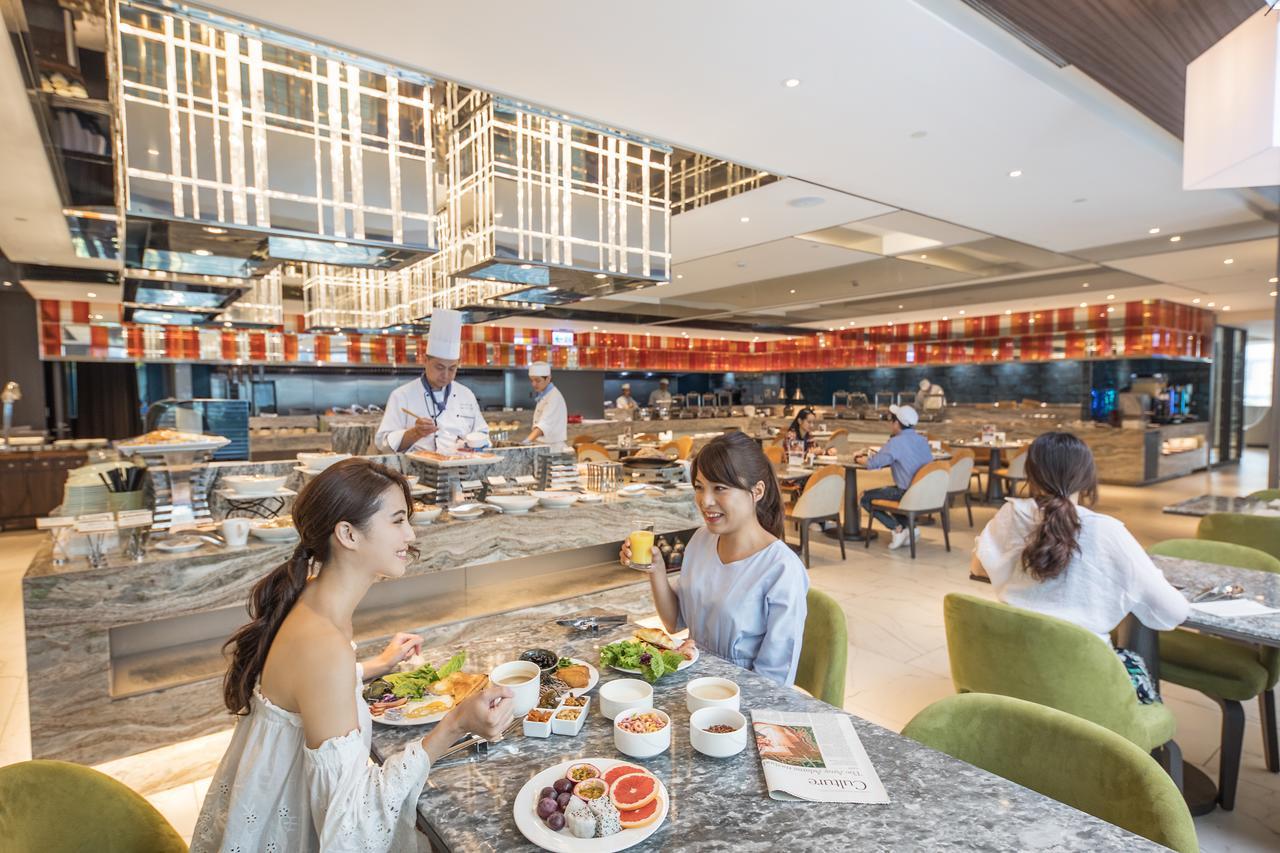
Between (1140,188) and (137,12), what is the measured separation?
6.97 meters

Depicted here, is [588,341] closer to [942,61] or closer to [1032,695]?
[942,61]

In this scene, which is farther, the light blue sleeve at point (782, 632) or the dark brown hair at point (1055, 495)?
the dark brown hair at point (1055, 495)

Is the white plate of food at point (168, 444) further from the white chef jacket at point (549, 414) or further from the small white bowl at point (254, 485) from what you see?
the white chef jacket at point (549, 414)

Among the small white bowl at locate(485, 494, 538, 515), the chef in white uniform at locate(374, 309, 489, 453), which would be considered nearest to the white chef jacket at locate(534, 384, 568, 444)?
the chef in white uniform at locate(374, 309, 489, 453)

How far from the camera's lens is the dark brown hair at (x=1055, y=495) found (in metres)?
2.40

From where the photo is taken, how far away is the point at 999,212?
6.21m

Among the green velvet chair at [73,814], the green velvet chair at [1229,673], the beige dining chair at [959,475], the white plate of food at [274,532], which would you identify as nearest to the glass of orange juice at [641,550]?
the green velvet chair at [73,814]

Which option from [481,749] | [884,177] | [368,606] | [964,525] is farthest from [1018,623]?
[964,525]

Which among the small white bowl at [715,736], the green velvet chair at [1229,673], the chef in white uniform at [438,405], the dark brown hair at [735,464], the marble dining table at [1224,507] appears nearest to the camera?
the small white bowl at [715,736]

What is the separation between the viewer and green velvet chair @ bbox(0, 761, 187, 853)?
4.10 feet

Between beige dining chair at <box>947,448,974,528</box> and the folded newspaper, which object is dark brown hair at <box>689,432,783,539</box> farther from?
beige dining chair at <box>947,448,974,528</box>

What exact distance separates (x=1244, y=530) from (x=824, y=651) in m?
3.28

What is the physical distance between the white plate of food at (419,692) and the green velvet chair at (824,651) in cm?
105

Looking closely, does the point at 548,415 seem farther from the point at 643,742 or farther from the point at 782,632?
the point at 643,742
